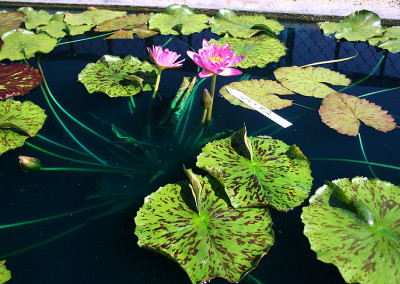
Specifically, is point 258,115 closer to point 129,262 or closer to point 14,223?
point 129,262

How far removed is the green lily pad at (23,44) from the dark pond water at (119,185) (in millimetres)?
143

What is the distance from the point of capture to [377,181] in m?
1.42

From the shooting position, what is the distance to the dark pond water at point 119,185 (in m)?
1.25

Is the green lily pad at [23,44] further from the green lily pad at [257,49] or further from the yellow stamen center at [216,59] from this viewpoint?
the yellow stamen center at [216,59]

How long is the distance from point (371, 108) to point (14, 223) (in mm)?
1943

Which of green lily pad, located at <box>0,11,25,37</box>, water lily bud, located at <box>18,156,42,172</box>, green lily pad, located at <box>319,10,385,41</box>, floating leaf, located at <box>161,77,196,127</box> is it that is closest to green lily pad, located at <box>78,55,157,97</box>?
floating leaf, located at <box>161,77,196,127</box>

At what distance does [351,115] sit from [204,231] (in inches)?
45.7

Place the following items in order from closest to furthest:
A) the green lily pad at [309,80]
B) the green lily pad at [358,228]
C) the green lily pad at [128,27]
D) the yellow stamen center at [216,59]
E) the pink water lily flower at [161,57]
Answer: the green lily pad at [358,228] < the yellow stamen center at [216,59] < the pink water lily flower at [161,57] < the green lily pad at [309,80] < the green lily pad at [128,27]

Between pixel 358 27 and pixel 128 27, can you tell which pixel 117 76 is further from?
pixel 358 27

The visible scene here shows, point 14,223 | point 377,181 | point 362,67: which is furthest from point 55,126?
point 362,67

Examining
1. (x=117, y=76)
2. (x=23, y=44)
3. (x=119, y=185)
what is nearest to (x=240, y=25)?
(x=117, y=76)

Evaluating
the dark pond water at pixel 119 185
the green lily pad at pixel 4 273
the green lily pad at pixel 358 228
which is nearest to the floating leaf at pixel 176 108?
the dark pond water at pixel 119 185

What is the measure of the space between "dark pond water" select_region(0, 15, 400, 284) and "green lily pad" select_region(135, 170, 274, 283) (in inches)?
3.5

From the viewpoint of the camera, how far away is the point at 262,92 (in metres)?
2.10
